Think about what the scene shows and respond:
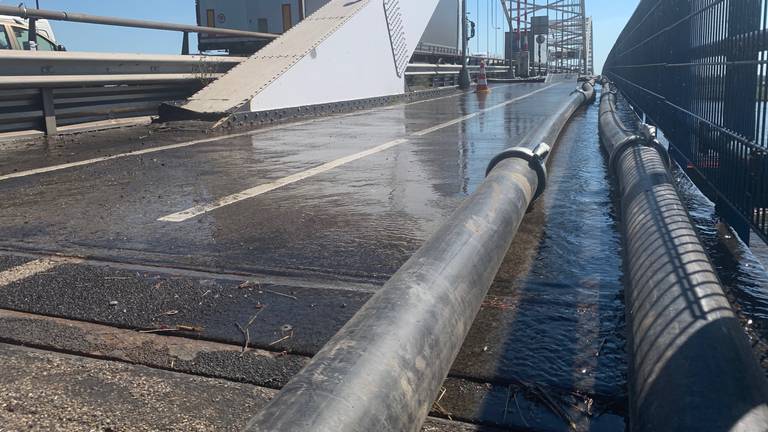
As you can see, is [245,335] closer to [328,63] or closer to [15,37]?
[328,63]

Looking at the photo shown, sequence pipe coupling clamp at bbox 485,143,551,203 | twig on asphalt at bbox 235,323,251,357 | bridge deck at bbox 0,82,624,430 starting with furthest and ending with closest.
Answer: pipe coupling clamp at bbox 485,143,551,203 → twig on asphalt at bbox 235,323,251,357 → bridge deck at bbox 0,82,624,430

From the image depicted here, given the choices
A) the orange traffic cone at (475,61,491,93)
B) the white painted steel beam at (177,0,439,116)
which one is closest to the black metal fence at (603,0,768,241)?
the white painted steel beam at (177,0,439,116)

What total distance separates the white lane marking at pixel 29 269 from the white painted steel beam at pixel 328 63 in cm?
743

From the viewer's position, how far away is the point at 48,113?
9.59 m

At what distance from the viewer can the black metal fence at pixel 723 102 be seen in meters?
3.68

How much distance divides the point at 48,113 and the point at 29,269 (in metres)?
7.05

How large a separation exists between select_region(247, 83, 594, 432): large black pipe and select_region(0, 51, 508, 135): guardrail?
→ 787 centimetres

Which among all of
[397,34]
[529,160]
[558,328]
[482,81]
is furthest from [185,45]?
[482,81]

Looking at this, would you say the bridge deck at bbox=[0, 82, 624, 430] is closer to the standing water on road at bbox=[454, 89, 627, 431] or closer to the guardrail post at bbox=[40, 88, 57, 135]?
the standing water on road at bbox=[454, 89, 627, 431]

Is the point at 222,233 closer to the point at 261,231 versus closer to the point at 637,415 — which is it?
the point at 261,231

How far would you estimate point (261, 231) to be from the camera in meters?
4.23

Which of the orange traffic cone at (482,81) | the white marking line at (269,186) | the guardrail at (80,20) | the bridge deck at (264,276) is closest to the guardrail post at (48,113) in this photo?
the guardrail at (80,20)

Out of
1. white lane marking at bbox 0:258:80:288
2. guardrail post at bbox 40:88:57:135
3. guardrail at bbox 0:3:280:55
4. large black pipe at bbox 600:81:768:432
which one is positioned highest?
guardrail at bbox 0:3:280:55

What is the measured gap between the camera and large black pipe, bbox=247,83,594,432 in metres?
1.52
